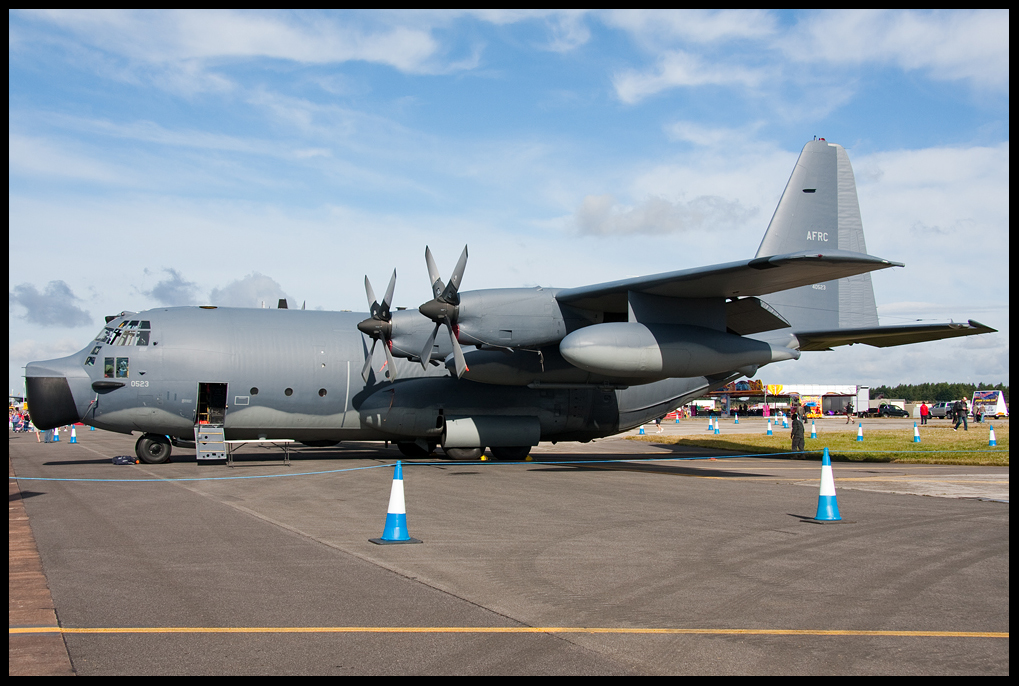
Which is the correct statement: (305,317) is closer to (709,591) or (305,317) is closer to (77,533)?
(77,533)

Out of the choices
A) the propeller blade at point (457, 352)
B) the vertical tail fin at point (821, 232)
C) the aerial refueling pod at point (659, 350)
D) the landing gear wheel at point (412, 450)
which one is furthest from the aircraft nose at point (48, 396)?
the vertical tail fin at point (821, 232)

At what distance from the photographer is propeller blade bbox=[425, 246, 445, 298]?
60.8 feet

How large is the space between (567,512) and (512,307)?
296 inches

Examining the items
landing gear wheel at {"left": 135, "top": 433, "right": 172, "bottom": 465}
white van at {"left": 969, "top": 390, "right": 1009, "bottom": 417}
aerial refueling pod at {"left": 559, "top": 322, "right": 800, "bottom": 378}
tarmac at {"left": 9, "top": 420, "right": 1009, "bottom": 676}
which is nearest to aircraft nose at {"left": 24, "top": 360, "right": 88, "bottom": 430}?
landing gear wheel at {"left": 135, "top": 433, "right": 172, "bottom": 465}

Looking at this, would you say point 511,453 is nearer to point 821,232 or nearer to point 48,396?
point 821,232

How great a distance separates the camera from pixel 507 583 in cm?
713

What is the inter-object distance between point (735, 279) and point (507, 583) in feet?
38.4

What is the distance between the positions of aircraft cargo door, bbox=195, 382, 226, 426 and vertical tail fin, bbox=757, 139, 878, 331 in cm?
1520

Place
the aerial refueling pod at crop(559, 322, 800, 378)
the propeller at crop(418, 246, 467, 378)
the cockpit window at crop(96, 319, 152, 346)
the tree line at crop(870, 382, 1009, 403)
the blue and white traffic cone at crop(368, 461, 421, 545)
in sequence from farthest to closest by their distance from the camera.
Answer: the tree line at crop(870, 382, 1009, 403) < the cockpit window at crop(96, 319, 152, 346) < the propeller at crop(418, 246, 467, 378) < the aerial refueling pod at crop(559, 322, 800, 378) < the blue and white traffic cone at crop(368, 461, 421, 545)

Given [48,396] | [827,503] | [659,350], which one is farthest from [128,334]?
[827,503]

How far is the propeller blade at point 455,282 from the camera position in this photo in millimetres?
18062

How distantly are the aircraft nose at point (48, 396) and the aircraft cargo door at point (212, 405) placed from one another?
111 inches

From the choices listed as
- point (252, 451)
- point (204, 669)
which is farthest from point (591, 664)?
point (252, 451)

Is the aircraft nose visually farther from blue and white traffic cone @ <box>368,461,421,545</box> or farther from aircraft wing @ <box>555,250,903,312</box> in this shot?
blue and white traffic cone @ <box>368,461,421,545</box>
